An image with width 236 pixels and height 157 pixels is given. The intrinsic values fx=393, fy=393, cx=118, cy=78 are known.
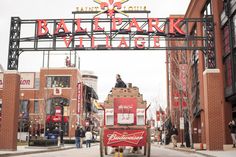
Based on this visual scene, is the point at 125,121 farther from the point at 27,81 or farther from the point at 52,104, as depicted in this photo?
the point at 27,81

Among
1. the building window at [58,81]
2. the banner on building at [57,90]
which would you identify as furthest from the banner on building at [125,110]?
the building window at [58,81]

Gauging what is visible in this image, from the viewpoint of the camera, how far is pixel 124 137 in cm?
1585

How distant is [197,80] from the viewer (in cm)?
4425

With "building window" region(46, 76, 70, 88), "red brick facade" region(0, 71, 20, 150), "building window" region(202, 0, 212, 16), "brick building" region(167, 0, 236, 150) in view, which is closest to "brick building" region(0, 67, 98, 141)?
"building window" region(46, 76, 70, 88)

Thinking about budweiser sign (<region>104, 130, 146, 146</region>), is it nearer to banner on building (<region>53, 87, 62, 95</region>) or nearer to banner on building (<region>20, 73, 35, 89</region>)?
banner on building (<region>53, 87, 62, 95</region>)

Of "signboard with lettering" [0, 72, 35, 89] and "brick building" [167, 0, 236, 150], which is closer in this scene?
"brick building" [167, 0, 236, 150]

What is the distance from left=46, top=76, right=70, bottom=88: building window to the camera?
3015 inches

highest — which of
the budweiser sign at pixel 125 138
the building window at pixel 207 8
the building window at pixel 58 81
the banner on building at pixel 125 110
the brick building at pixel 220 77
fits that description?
the building window at pixel 207 8

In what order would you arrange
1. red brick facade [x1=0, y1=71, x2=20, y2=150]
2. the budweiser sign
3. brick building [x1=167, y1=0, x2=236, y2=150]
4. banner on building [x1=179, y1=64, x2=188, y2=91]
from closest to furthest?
the budweiser sign, brick building [x1=167, y1=0, x2=236, y2=150], red brick facade [x1=0, y1=71, x2=20, y2=150], banner on building [x1=179, y1=64, x2=188, y2=91]

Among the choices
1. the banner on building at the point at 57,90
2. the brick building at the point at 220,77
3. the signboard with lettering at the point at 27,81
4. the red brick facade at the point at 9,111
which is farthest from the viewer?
the signboard with lettering at the point at 27,81

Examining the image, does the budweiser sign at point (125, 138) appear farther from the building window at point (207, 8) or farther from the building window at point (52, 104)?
the building window at point (52, 104)

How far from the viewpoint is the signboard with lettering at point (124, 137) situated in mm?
15820

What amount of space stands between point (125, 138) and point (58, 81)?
2459 inches

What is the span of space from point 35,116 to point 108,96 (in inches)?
2430
